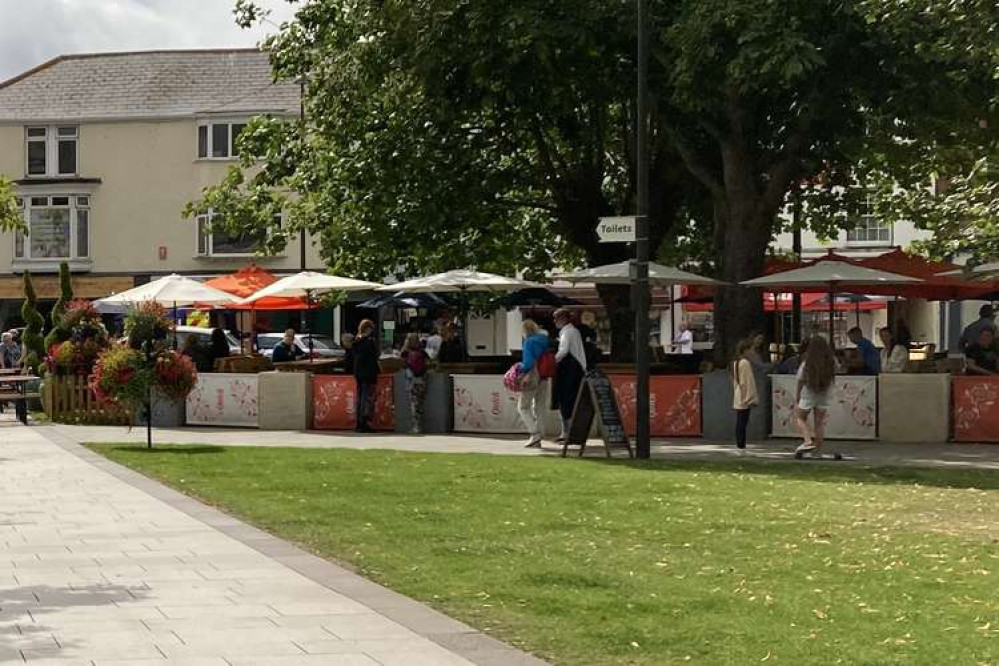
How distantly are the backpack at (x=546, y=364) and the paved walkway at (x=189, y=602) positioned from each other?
823 centimetres

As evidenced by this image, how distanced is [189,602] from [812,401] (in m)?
12.2

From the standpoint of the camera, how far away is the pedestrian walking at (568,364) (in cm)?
2141

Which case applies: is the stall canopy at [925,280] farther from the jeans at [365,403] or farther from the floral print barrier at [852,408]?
the jeans at [365,403]

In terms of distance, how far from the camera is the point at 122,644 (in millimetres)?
7758

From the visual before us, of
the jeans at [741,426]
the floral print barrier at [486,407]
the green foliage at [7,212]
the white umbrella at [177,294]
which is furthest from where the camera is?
the white umbrella at [177,294]

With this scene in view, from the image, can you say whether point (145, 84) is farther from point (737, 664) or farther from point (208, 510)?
point (737, 664)

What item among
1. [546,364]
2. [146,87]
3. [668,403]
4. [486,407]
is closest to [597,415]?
[546,364]

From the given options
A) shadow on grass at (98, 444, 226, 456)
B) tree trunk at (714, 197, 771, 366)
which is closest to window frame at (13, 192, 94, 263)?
tree trunk at (714, 197, 771, 366)

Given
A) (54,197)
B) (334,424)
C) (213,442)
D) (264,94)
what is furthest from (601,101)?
(54,197)

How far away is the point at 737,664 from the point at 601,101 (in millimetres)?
21754

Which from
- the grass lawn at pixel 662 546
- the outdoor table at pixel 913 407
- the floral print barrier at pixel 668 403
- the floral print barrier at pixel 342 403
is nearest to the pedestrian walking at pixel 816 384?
the grass lawn at pixel 662 546

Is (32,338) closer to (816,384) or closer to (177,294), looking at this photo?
(177,294)

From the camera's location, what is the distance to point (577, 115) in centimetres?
3098

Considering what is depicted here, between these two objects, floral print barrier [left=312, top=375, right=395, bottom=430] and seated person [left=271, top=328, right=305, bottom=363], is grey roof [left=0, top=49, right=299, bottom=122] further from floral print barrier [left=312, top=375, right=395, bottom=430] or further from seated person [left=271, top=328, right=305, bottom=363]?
floral print barrier [left=312, top=375, right=395, bottom=430]
